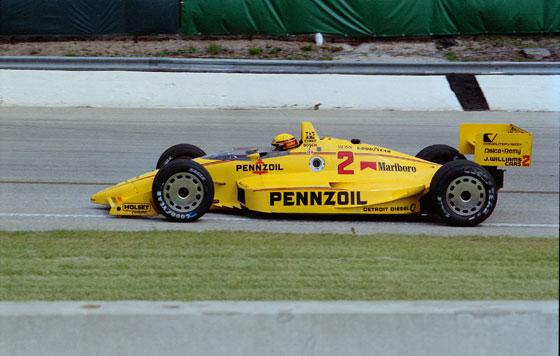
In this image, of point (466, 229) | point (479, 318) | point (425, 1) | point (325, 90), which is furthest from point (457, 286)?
point (425, 1)

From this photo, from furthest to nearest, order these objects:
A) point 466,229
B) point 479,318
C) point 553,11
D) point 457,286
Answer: point 553,11 → point 466,229 → point 457,286 → point 479,318

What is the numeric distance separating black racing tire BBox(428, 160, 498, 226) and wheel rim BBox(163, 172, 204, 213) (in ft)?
7.69

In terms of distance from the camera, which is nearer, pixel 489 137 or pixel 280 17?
pixel 489 137

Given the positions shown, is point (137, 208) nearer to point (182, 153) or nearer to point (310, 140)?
point (182, 153)

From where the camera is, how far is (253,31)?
893 inches

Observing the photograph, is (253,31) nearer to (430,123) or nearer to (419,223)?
(430,123)

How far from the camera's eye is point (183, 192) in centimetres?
1070

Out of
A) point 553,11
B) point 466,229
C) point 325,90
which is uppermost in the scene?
point 553,11

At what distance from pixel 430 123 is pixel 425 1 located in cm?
568

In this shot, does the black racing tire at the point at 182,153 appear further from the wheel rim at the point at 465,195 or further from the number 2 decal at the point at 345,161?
the wheel rim at the point at 465,195

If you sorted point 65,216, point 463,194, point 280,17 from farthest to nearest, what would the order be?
1. point 280,17
2. point 65,216
3. point 463,194

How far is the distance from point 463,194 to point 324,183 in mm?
1400

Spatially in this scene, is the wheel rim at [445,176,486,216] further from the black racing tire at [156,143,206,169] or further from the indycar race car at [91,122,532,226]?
the black racing tire at [156,143,206,169]

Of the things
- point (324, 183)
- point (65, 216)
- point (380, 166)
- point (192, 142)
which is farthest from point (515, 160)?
point (192, 142)
